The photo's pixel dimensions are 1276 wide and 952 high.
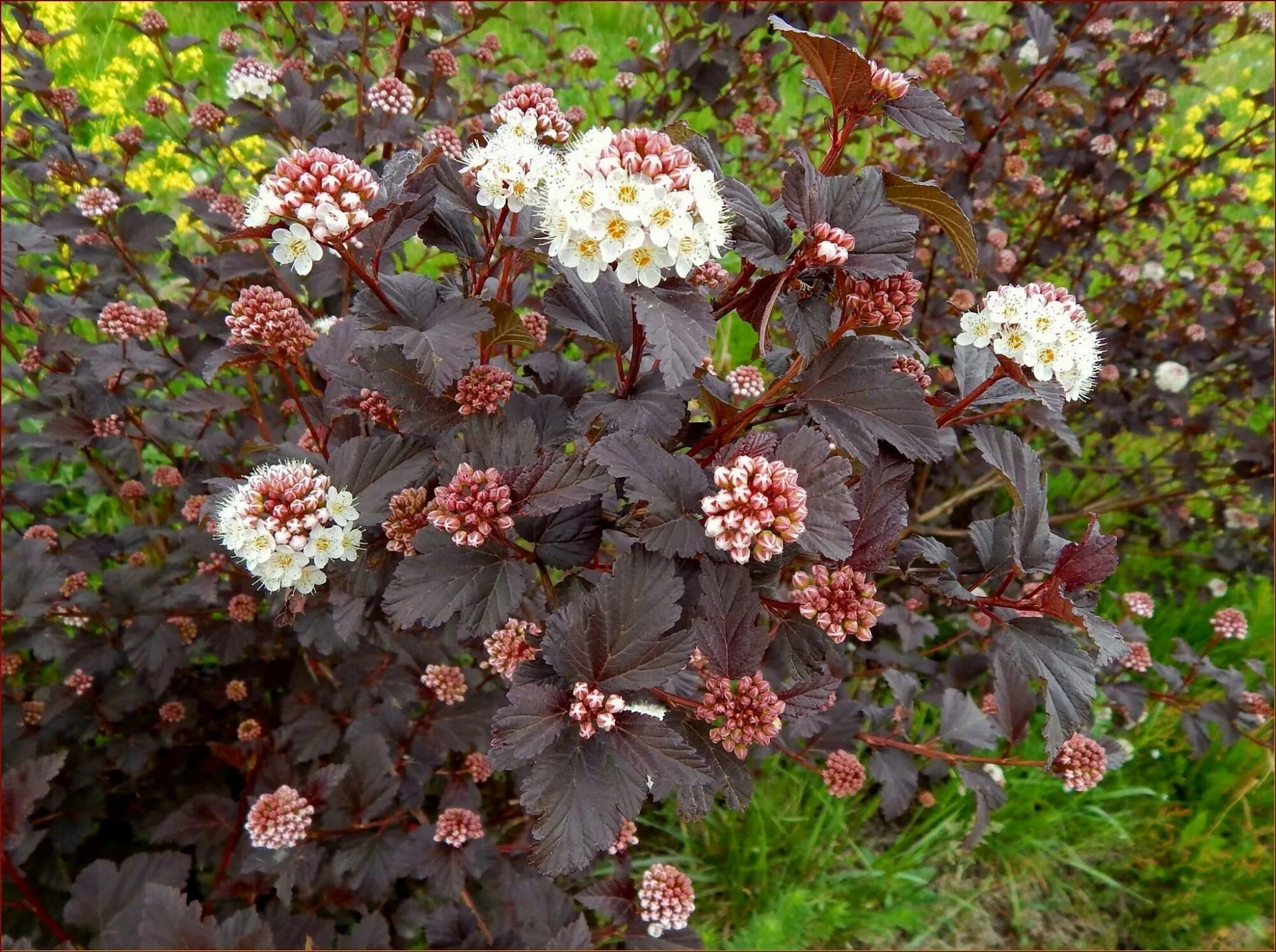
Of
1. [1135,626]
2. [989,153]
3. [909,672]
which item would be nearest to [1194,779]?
[1135,626]

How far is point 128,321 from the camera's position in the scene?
66.2 inches

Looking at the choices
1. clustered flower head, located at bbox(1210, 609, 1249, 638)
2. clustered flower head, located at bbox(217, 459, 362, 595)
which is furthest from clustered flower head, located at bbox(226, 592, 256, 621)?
clustered flower head, located at bbox(1210, 609, 1249, 638)

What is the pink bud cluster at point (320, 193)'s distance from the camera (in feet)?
2.94

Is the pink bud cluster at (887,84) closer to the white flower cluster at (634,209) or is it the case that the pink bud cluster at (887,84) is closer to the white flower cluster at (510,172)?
the white flower cluster at (634,209)

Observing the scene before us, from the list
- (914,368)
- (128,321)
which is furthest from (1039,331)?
(128,321)

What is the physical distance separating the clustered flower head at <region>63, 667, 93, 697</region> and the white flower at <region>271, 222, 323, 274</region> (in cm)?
138

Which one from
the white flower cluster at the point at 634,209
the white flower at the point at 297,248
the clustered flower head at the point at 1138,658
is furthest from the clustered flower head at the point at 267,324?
the clustered flower head at the point at 1138,658

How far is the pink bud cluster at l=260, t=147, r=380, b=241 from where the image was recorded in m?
0.90

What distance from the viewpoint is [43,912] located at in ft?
5.08

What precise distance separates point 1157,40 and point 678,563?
2.68 meters

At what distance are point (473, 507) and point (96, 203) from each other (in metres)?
1.50

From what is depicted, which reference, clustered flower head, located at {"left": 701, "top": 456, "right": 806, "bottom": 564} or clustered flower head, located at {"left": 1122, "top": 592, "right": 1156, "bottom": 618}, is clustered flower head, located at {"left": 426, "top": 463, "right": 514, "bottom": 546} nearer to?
clustered flower head, located at {"left": 701, "top": 456, "right": 806, "bottom": 564}

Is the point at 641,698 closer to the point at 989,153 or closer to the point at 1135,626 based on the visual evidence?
the point at 1135,626

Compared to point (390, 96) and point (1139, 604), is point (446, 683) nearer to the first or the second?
point (390, 96)
